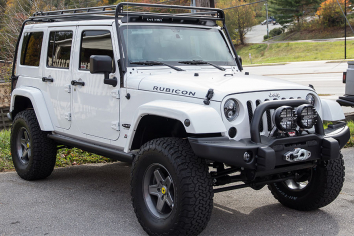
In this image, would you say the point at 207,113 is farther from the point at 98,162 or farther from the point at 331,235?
the point at 98,162

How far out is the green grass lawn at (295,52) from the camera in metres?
39.1

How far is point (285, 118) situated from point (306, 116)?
0.19m

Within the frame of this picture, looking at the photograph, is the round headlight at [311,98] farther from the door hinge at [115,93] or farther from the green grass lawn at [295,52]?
the green grass lawn at [295,52]

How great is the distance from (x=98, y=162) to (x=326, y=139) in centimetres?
422

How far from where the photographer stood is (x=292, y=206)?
4.80 meters

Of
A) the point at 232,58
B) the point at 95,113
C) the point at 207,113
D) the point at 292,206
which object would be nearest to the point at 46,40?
the point at 95,113

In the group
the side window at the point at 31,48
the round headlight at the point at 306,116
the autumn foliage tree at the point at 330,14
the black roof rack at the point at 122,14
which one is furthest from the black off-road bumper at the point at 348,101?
the autumn foliage tree at the point at 330,14

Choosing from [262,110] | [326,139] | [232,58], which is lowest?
[326,139]

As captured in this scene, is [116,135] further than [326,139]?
Yes

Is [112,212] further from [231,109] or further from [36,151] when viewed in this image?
[231,109]

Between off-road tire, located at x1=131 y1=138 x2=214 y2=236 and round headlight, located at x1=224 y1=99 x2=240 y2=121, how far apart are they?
0.43m

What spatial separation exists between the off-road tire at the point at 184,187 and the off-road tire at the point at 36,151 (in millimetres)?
2380

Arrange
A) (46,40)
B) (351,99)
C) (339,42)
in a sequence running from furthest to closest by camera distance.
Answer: (339,42), (351,99), (46,40)

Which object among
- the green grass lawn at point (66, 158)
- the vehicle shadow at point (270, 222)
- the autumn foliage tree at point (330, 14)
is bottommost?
the vehicle shadow at point (270, 222)
